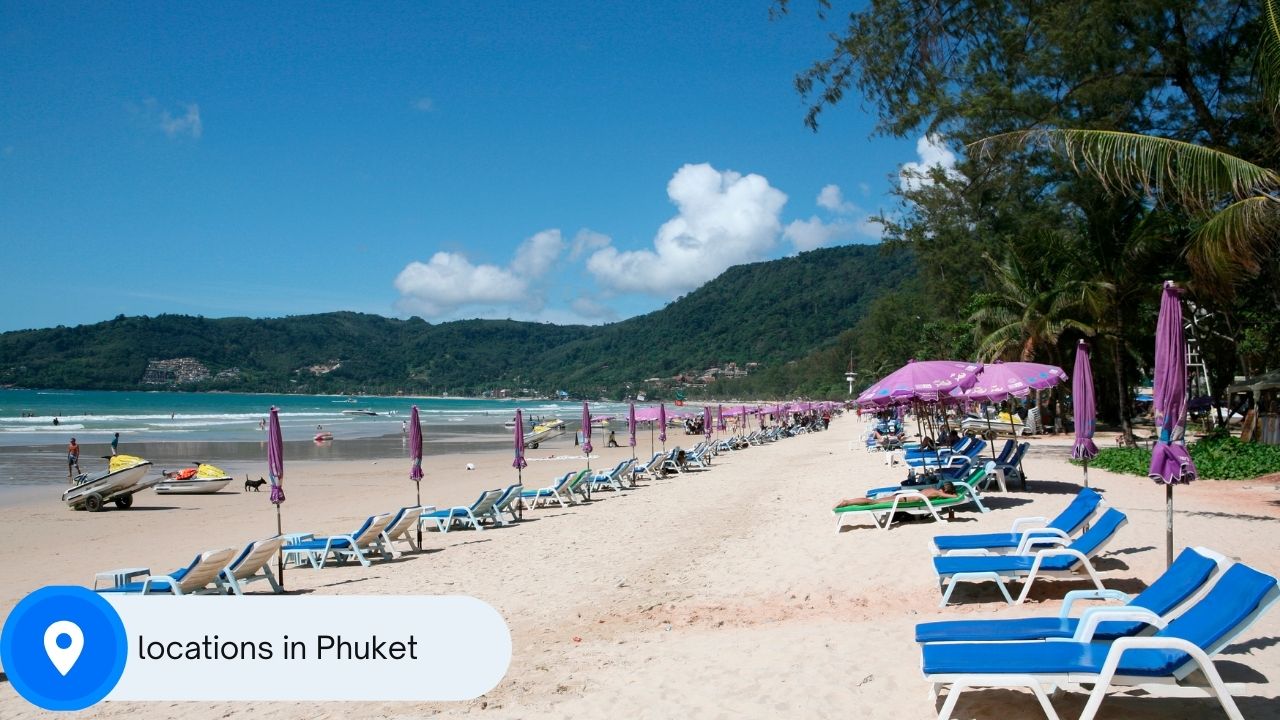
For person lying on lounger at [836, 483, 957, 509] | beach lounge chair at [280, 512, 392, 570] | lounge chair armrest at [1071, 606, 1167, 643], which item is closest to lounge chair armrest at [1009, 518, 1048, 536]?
person lying on lounger at [836, 483, 957, 509]

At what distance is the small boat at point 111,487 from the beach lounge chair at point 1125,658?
17751mm

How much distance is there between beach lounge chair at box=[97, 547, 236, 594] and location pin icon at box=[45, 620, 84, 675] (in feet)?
6.93

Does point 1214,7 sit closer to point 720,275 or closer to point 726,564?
point 726,564

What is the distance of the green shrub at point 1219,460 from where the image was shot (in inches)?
508

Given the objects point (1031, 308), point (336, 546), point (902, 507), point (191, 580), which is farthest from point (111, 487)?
point (1031, 308)

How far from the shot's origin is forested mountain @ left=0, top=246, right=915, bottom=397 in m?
140

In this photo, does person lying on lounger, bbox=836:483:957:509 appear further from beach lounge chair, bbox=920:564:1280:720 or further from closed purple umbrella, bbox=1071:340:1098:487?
beach lounge chair, bbox=920:564:1280:720

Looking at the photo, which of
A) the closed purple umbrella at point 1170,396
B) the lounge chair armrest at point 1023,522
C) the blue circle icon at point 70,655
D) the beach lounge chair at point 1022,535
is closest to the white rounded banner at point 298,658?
the blue circle icon at point 70,655

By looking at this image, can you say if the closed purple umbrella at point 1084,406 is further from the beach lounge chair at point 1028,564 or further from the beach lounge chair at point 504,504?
the beach lounge chair at point 504,504

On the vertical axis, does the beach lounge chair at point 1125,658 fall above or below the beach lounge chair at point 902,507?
above

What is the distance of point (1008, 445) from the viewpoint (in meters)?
12.2

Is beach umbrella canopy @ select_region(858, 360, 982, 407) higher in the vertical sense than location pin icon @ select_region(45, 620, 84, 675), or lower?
higher

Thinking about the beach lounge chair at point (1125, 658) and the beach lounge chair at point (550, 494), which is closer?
the beach lounge chair at point (1125, 658)

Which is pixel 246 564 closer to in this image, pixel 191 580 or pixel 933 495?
pixel 191 580
